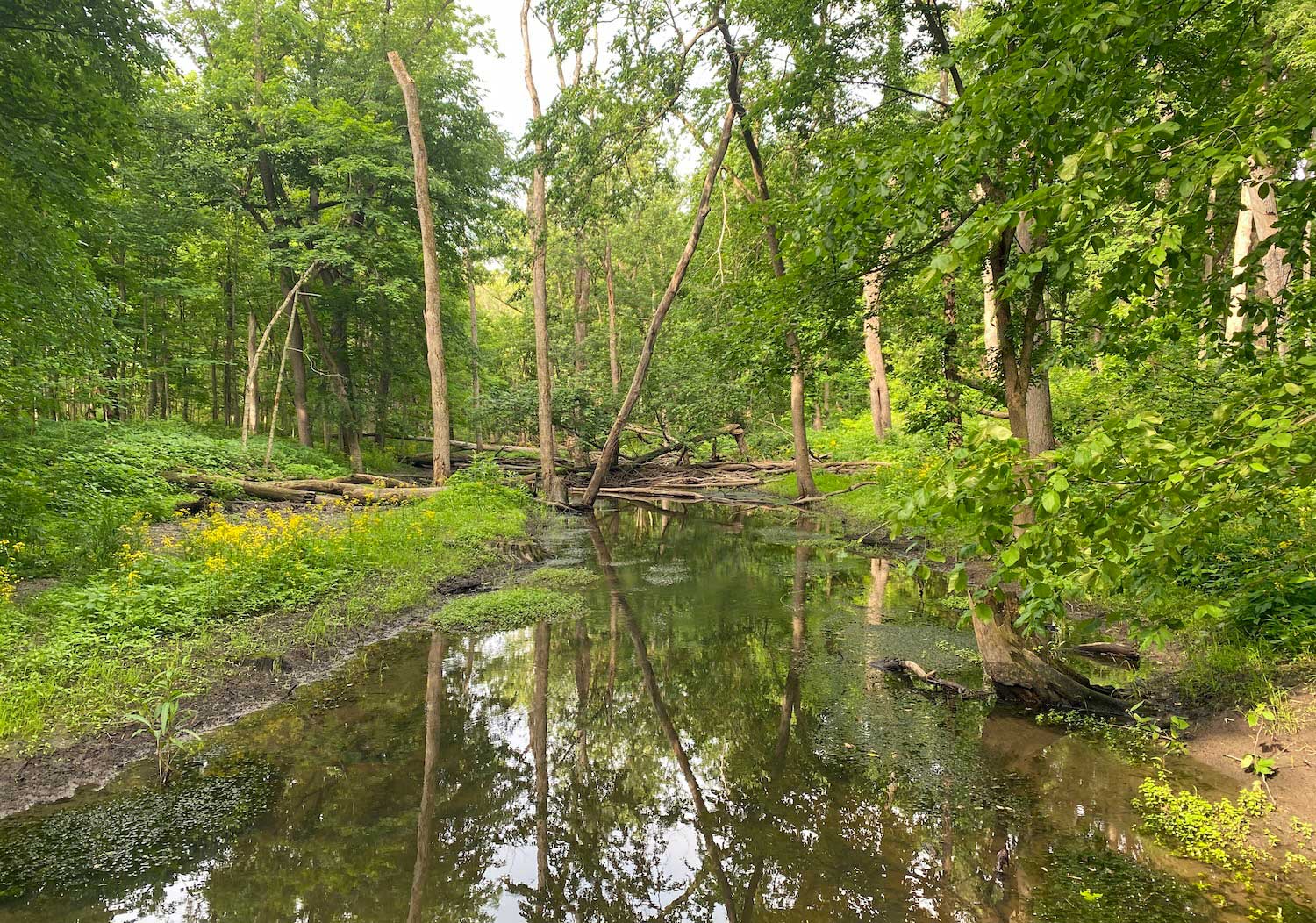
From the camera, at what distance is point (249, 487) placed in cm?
1384

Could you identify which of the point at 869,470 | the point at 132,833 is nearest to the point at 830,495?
the point at 869,470

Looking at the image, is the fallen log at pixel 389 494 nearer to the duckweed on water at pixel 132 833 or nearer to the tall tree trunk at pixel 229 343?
the duckweed on water at pixel 132 833

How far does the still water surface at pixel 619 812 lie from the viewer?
3.44m

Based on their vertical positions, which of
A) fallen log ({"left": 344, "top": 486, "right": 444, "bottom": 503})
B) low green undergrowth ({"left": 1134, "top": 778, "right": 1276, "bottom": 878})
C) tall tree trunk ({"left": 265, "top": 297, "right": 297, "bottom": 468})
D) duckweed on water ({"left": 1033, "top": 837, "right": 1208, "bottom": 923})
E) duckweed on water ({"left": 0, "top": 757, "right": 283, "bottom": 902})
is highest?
tall tree trunk ({"left": 265, "top": 297, "right": 297, "bottom": 468})

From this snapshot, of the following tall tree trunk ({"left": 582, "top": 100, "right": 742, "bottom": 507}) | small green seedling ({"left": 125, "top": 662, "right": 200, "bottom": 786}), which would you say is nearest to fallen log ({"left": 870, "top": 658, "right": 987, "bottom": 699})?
small green seedling ({"left": 125, "top": 662, "right": 200, "bottom": 786})

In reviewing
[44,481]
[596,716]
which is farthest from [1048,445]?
[44,481]

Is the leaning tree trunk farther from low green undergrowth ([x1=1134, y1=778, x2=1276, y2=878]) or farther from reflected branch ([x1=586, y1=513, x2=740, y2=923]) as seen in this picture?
reflected branch ([x1=586, y1=513, x2=740, y2=923])

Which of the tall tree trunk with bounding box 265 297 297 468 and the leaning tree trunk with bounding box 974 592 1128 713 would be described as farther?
the tall tree trunk with bounding box 265 297 297 468

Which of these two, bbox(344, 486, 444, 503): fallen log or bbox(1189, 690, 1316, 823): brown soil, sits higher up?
bbox(344, 486, 444, 503): fallen log

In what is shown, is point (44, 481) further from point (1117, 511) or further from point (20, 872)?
point (1117, 511)

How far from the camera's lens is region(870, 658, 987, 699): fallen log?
18.7 feet

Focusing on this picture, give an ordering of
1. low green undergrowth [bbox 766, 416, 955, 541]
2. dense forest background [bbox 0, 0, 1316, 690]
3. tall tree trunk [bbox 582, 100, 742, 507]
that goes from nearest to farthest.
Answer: dense forest background [bbox 0, 0, 1316, 690] → low green undergrowth [bbox 766, 416, 955, 541] → tall tree trunk [bbox 582, 100, 742, 507]

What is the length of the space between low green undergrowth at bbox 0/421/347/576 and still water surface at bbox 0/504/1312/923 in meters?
4.23

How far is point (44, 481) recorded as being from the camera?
957 centimetres
